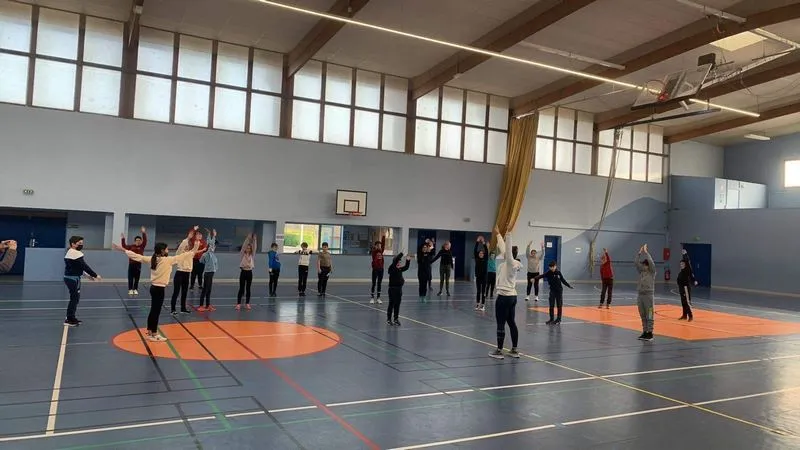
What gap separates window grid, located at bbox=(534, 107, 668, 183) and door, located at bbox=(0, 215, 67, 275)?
69.0 ft

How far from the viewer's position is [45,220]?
20266mm

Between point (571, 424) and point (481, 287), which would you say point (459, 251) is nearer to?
point (481, 287)

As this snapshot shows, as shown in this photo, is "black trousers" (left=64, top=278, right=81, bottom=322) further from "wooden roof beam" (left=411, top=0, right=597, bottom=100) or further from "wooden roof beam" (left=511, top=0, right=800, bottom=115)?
"wooden roof beam" (left=511, top=0, right=800, bottom=115)

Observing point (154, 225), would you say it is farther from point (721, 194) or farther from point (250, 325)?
point (721, 194)

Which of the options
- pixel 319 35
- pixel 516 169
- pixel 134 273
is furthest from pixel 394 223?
pixel 134 273

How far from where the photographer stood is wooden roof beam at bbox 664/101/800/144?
2494cm

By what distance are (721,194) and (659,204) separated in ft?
10.2

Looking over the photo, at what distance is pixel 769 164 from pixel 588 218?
11.4 metres

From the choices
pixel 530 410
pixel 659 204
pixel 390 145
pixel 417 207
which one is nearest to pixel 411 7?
pixel 390 145

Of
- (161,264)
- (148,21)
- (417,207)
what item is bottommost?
(161,264)

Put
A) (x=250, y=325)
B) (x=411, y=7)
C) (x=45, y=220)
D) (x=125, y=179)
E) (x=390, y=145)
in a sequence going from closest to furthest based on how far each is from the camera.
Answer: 1. (x=250, y=325)
2. (x=411, y=7)
3. (x=125, y=179)
4. (x=45, y=220)
5. (x=390, y=145)

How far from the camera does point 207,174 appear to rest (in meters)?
19.8

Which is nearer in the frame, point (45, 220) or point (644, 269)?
point (644, 269)

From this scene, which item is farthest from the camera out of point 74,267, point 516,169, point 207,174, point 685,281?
point 516,169
